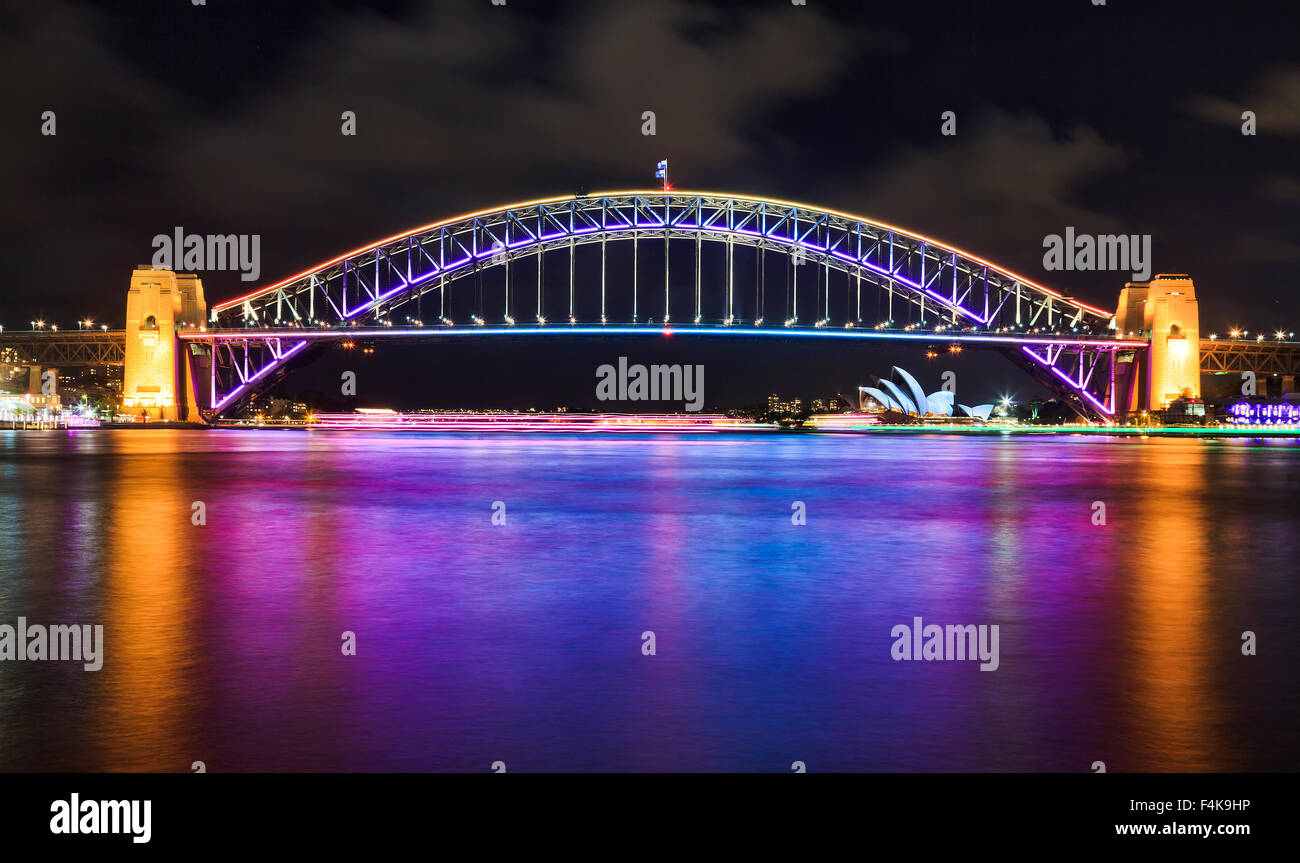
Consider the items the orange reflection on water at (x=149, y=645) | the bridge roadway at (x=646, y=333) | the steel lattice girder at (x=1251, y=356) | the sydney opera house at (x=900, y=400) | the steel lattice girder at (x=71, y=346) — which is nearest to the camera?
the orange reflection on water at (x=149, y=645)

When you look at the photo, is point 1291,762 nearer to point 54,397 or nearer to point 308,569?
point 308,569

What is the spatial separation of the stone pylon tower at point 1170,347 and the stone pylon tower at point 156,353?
6584cm

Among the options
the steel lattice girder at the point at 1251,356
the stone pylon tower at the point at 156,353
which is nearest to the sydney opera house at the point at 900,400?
the steel lattice girder at the point at 1251,356

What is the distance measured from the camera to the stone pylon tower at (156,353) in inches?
3150

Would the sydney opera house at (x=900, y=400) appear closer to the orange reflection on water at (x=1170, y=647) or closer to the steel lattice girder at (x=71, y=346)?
the steel lattice girder at (x=71, y=346)

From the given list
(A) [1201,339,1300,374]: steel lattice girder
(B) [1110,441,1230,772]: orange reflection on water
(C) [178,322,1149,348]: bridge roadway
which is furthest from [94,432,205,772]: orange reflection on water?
(A) [1201,339,1300,374]: steel lattice girder

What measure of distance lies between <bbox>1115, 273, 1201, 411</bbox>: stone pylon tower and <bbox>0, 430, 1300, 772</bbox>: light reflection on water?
70287 mm

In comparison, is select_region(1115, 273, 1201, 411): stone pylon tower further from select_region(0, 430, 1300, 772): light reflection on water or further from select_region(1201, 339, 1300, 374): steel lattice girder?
select_region(0, 430, 1300, 772): light reflection on water

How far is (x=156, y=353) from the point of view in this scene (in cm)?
8006

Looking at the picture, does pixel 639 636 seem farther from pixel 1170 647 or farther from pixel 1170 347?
pixel 1170 347

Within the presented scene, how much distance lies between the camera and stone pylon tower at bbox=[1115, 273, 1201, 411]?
81438mm

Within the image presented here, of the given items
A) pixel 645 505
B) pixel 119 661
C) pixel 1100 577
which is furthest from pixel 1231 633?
pixel 645 505

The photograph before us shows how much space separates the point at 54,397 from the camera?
9119cm
